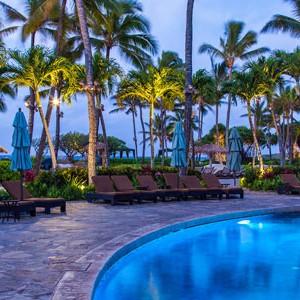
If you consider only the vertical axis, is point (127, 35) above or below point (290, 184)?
above

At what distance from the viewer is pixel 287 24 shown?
91.8 ft

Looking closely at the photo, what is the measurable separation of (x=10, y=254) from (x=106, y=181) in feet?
25.5

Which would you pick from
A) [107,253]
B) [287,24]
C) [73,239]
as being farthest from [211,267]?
[287,24]

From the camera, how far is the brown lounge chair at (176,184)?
1509 centimetres

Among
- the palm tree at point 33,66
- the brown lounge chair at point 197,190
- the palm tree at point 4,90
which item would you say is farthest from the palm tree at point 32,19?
the brown lounge chair at point 197,190

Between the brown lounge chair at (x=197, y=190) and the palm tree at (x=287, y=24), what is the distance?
15.3m

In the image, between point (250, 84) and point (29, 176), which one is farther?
point (250, 84)

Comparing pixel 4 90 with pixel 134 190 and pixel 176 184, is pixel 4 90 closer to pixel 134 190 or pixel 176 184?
pixel 176 184

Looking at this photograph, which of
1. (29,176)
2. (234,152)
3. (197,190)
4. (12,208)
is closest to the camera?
(12,208)

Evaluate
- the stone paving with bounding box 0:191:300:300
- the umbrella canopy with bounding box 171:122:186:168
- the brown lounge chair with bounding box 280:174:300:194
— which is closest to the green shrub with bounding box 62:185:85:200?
the stone paving with bounding box 0:191:300:300

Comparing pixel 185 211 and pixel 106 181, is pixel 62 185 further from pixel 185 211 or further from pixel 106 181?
pixel 185 211

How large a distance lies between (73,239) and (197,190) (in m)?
8.06

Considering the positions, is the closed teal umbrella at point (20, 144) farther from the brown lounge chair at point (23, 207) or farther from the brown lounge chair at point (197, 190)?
the brown lounge chair at point (197, 190)

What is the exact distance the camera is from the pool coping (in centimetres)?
474
